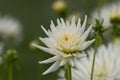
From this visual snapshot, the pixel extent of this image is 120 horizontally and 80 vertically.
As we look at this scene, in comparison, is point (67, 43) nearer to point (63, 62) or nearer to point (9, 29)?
point (63, 62)

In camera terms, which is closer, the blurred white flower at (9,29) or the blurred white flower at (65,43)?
the blurred white flower at (65,43)

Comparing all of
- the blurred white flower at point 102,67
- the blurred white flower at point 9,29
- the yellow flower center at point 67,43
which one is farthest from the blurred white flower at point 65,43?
the blurred white flower at point 9,29

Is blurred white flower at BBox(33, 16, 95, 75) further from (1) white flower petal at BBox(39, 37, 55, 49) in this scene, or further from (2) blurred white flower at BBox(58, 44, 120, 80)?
(2) blurred white flower at BBox(58, 44, 120, 80)

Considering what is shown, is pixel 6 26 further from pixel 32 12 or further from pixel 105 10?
pixel 32 12

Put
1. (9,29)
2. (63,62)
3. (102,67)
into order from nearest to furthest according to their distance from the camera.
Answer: (63,62)
(102,67)
(9,29)

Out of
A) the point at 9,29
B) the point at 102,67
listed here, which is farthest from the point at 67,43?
the point at 9,29

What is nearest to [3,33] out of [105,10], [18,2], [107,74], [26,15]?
[105,10]

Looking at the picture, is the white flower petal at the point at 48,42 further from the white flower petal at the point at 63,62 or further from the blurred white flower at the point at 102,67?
the blurred white flower at the point at 102,67
